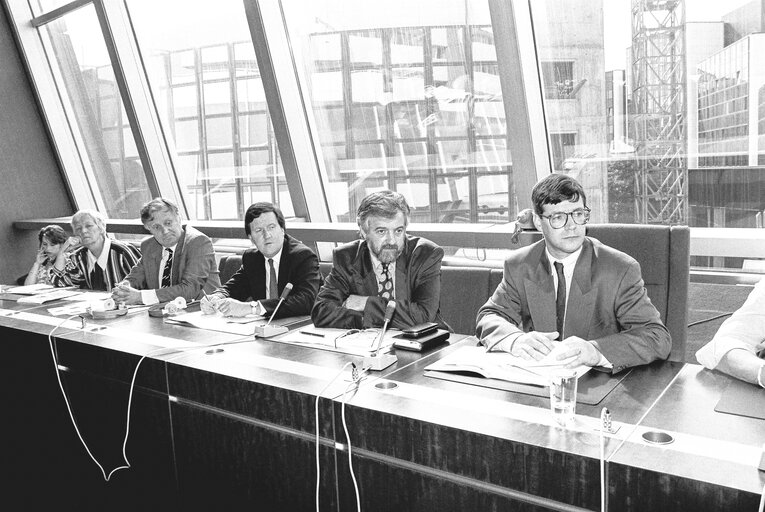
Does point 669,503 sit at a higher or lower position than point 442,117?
lower

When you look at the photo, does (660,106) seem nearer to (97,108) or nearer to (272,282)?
(272,282)

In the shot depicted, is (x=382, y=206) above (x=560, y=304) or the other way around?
above

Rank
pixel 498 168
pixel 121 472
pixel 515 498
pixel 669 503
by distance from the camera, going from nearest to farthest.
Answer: pixel 669 503, pixel 515 498, pixel 121 472, pixel 498 168

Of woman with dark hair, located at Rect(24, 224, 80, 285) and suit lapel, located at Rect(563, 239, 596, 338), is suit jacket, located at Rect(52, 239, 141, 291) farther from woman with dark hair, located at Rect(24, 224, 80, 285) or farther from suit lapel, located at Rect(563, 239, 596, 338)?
suit lapel, located at Rect(563, 239, 596, 338)

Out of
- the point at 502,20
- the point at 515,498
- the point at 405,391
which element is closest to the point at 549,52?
the point at 502,20

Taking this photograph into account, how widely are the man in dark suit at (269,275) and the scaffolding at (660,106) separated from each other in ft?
6.08

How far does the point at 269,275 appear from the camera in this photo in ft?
10.6

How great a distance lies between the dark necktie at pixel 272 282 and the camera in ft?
10.5

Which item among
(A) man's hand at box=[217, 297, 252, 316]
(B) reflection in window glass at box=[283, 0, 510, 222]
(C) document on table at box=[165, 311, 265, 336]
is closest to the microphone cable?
(C) document on table at box=[165, 311, 265, 336]

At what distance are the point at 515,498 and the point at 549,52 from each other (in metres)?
2.88

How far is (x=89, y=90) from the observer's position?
21.2 feet

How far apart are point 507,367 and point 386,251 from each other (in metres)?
0.97

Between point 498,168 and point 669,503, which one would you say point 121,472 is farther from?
point 498,168


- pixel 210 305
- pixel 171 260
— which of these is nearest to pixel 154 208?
pixel 171 260
